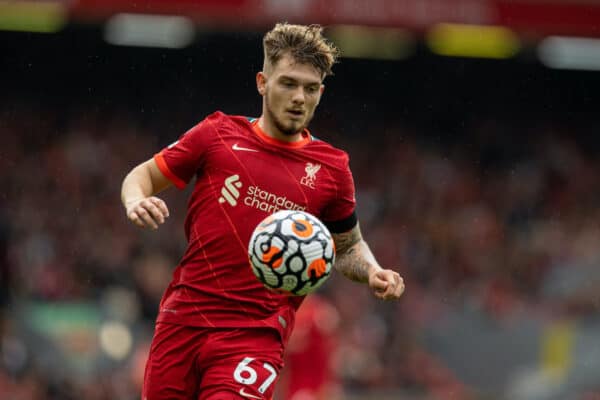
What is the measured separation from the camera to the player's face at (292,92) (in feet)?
17.3

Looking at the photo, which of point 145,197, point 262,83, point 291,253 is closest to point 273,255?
point 291,253

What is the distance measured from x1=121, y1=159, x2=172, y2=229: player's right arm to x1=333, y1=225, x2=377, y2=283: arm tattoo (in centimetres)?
93

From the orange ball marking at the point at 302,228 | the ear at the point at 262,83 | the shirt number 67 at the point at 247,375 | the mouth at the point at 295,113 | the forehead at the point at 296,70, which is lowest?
the shirt number 67 at the point at 247,375

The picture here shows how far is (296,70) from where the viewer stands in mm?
5273

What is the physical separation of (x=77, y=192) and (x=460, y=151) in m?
7.50

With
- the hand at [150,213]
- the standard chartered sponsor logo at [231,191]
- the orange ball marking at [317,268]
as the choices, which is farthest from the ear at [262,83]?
the orange ball marking at [317,268]

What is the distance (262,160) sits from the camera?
5.37m

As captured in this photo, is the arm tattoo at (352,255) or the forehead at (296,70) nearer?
the forehead at (296,70)

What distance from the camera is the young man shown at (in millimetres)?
5184

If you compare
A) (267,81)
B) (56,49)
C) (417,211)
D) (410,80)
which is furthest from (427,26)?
(267,81)

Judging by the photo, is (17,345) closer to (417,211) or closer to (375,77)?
(417,211)

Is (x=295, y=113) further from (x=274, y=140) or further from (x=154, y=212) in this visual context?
(x=154, y=212)

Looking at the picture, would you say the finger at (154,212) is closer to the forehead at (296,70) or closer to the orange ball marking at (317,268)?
the orange ball marking at (317,268)

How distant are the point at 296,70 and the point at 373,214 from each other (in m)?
13.5
